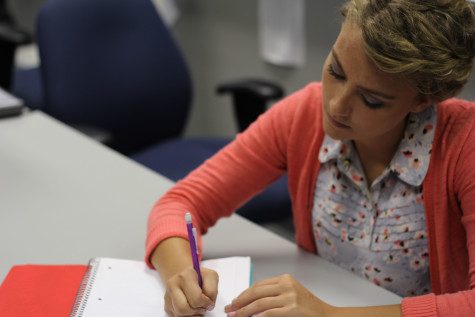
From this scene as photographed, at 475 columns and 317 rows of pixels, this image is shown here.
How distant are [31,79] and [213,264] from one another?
1.56 m

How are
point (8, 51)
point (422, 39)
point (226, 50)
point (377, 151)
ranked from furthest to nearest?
point (226, 50), point (8, 51), point (377, 151), point (422, 39)

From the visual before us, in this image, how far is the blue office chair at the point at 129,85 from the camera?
5.10ft

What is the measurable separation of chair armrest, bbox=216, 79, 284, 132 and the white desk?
1.68 ft

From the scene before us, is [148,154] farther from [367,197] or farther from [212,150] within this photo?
[367,197]

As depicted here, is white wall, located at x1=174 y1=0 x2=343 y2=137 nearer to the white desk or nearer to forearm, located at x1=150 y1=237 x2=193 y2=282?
the white desk

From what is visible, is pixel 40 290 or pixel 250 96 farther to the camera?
pixel 250 96

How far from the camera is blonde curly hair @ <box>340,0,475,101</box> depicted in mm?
720

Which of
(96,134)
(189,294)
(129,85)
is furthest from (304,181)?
(129,85)

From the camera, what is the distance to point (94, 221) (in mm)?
1014

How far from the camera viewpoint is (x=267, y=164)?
1.00 metres

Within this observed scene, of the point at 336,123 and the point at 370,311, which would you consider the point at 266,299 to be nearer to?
the point at 370,311

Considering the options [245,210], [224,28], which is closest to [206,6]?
[224,28]

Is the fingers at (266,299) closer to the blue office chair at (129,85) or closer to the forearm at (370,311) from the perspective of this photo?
the forearm at (370,311)

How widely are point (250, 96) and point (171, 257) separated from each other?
876 mm
